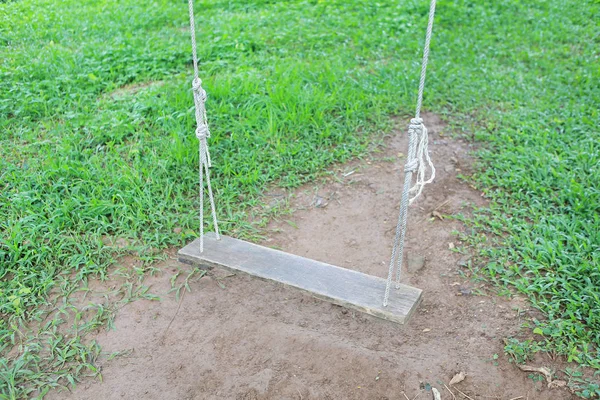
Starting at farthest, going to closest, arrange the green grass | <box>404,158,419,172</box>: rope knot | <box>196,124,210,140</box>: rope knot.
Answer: the green grass → <box>196,124,210,140</box>: rope knot → <box>404,158,419,172</box>: rope knot

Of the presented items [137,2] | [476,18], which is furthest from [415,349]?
[137,2]

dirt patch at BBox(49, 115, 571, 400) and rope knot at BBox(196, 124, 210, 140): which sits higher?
rope knot at BBox(196, 124, 210, 140)

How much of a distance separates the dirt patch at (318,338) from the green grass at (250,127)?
0.68ft

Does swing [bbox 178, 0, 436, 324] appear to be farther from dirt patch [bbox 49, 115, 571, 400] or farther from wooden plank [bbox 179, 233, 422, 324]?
dirt patch [bbox 49, 115, 571, 400]

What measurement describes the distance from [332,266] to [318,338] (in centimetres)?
37

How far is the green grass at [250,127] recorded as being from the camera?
3.06 metres

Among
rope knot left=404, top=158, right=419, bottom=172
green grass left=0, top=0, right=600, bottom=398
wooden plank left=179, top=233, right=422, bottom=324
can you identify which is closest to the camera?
rope knot left=404, top=158, right=419, bottom=172

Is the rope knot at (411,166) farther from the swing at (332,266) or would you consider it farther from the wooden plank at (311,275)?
the wooden plank at (311,275)

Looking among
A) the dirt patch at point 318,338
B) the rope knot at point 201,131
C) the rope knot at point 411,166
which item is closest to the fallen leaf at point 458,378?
the dirt patch at point 318,338

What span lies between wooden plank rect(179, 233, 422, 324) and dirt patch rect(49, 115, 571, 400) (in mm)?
109

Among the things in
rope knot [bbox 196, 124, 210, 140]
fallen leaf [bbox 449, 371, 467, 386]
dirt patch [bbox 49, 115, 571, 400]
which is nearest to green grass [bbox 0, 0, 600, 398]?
dirt patch [bbox 49, 115, 571, 400]

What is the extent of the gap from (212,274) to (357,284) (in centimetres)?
98

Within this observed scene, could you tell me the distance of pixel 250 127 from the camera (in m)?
4.36

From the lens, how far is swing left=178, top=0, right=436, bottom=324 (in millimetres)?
2441
